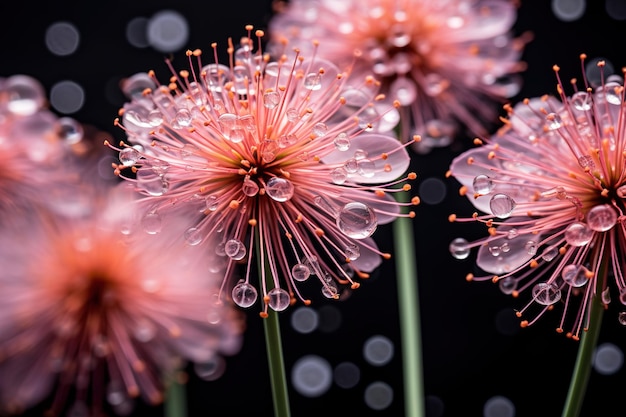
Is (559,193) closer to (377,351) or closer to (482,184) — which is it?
(482,184)

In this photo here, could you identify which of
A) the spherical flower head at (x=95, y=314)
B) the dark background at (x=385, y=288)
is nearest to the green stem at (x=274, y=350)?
the spherical flower head at (x=95, y=314)

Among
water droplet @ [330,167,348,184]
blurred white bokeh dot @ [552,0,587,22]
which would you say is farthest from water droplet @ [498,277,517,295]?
blurred white bokeh dot @ [552,0,587,22]

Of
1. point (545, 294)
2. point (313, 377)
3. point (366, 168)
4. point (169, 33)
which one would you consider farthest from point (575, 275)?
point (169, 33)

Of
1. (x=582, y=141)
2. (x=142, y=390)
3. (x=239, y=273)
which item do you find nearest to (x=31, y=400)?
(x=142, y=390)

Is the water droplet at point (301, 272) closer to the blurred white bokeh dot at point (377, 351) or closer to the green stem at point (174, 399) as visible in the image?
the green stem at point (174, 399)

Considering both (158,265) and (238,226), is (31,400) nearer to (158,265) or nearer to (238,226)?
(158,265)

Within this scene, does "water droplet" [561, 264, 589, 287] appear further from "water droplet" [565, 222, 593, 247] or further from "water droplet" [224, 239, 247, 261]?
"water droplet" [224, 239, 247, 261]
